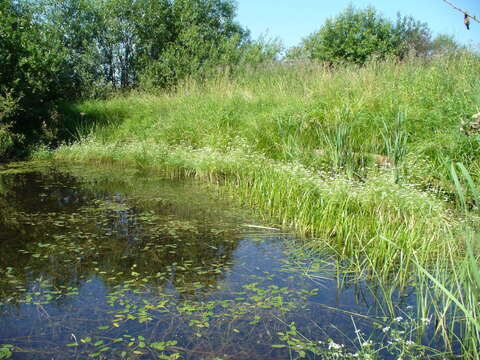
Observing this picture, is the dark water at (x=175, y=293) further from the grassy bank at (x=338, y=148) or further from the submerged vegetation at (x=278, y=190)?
the grassy bank at (x=338, y=148)

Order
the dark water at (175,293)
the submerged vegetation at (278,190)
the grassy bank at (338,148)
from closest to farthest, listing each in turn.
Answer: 1. the dark water at (175,293)
2. the submerged vegetation at (278,190)
3. the grassy bank at (338,148)

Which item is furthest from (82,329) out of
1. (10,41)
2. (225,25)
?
(225,25)

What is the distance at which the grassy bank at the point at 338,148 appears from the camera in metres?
3.84

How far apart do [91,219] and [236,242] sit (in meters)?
1.99

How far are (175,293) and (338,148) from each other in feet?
11.5

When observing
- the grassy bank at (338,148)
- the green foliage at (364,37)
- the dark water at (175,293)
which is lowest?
the dark water at (175,293)

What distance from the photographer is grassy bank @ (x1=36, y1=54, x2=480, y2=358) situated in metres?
3.84

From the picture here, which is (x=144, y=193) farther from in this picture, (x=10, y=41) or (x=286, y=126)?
(x=10, y=41)

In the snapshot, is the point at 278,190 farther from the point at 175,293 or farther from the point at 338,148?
the point at 175,293

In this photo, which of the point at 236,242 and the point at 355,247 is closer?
the point at 355,247

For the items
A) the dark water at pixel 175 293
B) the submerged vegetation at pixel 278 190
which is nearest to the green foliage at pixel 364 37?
the submerged vegetation at pixel 278 190

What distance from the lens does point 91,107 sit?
42.3 ft

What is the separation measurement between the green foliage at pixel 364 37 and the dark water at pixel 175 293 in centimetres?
1814

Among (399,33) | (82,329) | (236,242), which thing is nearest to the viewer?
(82,329)
